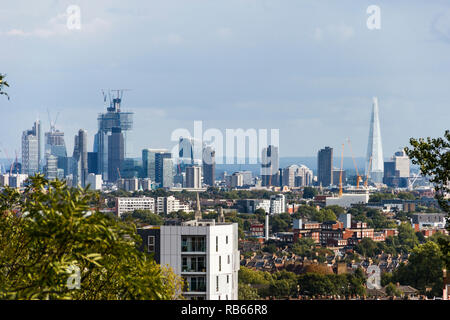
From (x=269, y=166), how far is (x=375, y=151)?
43.0 feet

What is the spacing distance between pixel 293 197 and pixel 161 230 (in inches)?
2640

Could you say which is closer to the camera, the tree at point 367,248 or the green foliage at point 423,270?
the green foliage at point 423,270

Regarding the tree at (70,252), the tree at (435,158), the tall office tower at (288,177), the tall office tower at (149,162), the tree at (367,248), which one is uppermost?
the tall office tower at (149,162)

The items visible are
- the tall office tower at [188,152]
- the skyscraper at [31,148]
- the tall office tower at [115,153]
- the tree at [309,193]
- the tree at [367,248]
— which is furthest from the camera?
the tall office tower at [115,153]

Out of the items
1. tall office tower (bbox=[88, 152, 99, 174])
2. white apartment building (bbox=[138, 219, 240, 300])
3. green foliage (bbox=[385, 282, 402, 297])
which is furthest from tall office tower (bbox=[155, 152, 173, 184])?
white apartment building (bbox=[138, 219, 240, 300])

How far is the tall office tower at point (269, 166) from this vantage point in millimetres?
101125

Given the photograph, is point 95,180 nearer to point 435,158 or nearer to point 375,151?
point 375,151

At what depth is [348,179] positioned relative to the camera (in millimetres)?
105812

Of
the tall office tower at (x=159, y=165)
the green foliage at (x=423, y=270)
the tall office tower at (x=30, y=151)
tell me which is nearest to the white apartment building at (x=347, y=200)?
the tall office tower at (x=159, y=165)

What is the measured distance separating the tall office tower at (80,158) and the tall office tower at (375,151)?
110 feet

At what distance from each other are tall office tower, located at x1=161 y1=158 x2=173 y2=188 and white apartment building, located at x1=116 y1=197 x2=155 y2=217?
102 feet

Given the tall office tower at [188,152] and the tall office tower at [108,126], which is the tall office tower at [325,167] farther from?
the tall office tower at [108,126]

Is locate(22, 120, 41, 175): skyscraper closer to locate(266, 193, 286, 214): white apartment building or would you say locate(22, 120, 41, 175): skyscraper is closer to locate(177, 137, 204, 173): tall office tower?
locate(177, 137, 204, 173): tall office tower
